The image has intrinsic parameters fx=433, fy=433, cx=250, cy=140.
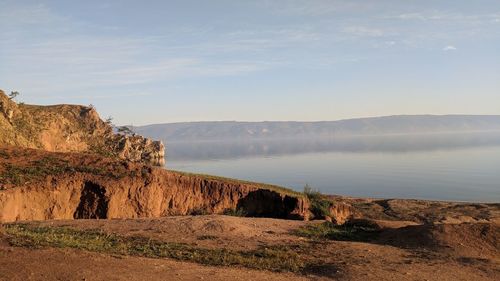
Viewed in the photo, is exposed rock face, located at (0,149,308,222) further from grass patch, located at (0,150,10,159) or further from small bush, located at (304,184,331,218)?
small bush, located at (304,184,331,218)

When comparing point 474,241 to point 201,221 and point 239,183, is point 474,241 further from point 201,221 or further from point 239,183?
point 239,183

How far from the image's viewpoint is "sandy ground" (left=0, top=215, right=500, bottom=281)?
11.4m

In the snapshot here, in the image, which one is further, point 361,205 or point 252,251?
point 361,205

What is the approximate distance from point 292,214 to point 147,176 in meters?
10.2

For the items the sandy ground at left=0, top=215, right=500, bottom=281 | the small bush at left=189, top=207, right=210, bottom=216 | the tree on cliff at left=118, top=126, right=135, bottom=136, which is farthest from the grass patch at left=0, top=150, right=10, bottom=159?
the tree on cliff at left=118, top=126, right=135, bottom=136

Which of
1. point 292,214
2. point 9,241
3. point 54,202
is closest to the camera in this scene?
point 9,241

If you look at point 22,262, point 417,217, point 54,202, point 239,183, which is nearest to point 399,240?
point 239,183

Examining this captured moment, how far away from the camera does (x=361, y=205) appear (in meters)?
45.6

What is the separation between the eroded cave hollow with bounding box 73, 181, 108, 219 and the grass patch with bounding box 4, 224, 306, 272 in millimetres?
7599

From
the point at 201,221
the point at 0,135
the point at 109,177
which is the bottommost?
the point at 201,221

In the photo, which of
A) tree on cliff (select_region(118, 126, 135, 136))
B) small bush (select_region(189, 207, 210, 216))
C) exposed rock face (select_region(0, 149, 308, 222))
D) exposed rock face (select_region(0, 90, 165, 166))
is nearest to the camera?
exposed rock face (select_region(0, 149, 308, 222))

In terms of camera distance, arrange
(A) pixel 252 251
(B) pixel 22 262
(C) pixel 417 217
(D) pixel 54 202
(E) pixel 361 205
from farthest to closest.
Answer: (E) pixel 361 205, (C) pixel 417 217, (D) pixel 54 202, (A) pixel 252 251, (B) pixel 22 262

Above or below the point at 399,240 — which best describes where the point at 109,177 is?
above

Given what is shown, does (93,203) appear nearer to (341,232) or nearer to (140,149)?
(341,232)
